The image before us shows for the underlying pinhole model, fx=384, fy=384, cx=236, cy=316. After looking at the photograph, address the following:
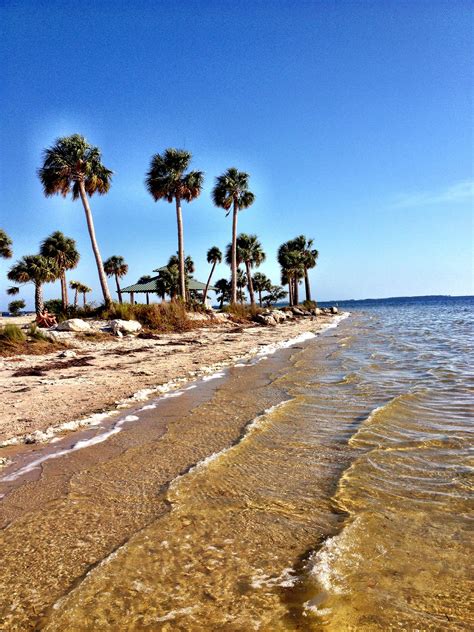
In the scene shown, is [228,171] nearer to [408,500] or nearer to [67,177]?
[67,177]

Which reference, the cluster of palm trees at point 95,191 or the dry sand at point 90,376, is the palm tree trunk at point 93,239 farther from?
the dry sand at point 90,376

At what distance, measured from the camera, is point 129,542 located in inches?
99.6

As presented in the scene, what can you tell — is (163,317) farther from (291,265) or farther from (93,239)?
(291,265)

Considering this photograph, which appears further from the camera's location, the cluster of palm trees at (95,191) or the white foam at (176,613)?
the cluster of palm trees at (95,191)

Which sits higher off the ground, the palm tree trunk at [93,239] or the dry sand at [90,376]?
the palm tree trunk at [93,239]

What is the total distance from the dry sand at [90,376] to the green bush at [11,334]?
1678 millimetres

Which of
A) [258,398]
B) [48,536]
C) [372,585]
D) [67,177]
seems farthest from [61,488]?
[67,177]

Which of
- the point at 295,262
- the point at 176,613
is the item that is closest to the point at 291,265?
the point at 295,262

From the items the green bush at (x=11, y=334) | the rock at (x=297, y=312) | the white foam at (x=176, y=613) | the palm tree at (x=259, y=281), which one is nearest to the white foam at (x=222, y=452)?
the white foam at (x=176, y=613)

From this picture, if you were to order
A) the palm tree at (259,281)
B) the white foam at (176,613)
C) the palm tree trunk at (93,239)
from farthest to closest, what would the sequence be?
the palm tree at (259,281), the palm tree trunk at (93,239), the white foam at (176,613)

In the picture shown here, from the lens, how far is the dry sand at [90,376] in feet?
19.6

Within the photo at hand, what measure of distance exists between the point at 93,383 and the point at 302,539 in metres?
6.75

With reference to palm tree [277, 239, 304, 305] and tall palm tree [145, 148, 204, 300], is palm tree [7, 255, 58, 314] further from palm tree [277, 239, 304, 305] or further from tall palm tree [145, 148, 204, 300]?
palm tree [277, 239, 304, 305]

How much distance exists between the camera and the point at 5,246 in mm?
44375
